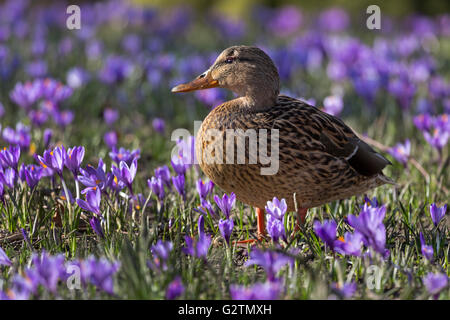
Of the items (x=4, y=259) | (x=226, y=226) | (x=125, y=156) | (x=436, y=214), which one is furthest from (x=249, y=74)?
(x=4, y=259)

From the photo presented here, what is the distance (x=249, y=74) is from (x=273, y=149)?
615 mm

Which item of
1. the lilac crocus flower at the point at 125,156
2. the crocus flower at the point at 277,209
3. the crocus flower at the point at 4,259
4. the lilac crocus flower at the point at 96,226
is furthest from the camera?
the lilac crocus flower at the point at 125,156

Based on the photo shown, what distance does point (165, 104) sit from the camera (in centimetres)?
670

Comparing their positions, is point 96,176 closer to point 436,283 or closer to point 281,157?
point 281,157

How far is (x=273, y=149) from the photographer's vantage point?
11.1 ft

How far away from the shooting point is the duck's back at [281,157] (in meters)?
3.39

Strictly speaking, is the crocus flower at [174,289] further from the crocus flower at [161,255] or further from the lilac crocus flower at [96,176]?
the lilac crocus flower at [96,176]

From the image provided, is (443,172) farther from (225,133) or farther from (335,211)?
(225,133)

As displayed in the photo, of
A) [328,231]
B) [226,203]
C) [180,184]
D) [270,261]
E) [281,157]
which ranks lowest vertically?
[270,261]

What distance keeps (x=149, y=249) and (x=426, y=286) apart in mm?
1440

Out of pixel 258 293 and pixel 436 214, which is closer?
pixel 258 293

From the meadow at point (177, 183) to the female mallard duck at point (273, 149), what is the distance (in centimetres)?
16

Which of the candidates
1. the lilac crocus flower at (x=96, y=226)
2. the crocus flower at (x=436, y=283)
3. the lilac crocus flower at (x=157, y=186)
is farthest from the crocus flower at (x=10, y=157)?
the crocus flower at (x=436, y=283)
